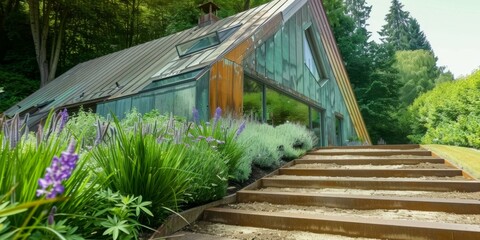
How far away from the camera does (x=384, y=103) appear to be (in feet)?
74.2

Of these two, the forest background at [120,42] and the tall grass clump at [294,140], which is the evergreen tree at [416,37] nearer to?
the forest background at [120,42]

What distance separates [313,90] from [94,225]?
427 inches

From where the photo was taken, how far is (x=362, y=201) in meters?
3.49

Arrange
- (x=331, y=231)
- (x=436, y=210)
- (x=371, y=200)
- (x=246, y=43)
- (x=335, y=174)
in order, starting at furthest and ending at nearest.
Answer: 1. (x=246, y=43)
2. (x=335, y=174)
3. (x=371, y=200)
4. (x=436, y=210)
5. (x=331, y=231)

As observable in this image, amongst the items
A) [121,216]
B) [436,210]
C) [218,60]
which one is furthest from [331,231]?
[218,60]

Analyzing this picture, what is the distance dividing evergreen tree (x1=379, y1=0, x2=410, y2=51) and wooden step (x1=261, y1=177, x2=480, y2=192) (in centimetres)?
5011

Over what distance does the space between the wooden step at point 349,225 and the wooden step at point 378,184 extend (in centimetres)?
141

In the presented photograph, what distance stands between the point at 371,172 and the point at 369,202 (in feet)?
4.62

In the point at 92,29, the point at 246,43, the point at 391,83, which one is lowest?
Answer: the point at 246,43

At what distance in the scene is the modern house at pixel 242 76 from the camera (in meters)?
6.53

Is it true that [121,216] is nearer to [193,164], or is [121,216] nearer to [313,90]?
[193,164]

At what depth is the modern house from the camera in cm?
653

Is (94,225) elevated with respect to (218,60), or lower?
lower

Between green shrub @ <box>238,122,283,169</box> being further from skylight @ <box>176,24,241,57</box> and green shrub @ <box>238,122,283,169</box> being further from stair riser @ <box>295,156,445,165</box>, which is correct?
skylight @ <box>176,24,241,57</box>
